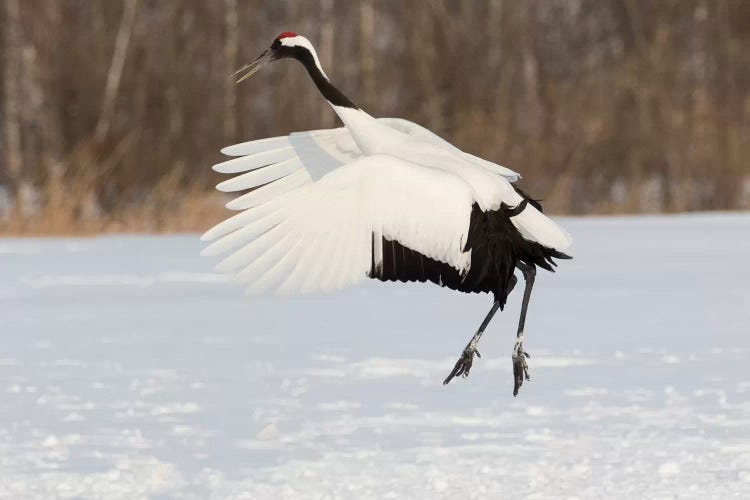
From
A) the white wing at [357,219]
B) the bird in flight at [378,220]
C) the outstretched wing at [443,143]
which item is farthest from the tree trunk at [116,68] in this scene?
the white wing at [357,219]

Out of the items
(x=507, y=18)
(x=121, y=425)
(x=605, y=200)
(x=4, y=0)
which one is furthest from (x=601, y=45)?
(x=121, y=425)

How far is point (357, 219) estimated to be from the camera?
5.02 metres

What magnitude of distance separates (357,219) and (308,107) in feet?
47.8

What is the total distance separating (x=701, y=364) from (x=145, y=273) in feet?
19.7

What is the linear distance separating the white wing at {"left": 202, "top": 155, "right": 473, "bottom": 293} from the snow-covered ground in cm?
69

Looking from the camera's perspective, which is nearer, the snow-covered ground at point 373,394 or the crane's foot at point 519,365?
the snow-covered ground at point 373,394

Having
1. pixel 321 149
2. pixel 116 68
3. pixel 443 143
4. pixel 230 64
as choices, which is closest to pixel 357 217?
pixel 443 143

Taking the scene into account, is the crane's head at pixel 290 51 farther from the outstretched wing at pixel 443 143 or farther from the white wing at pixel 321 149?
the outstretched wing at pixel 443 143

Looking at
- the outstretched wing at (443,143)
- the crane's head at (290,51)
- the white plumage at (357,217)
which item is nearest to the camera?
the white plumage at (357,217)

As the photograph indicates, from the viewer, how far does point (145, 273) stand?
11719mm

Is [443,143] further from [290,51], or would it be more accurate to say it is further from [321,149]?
[290,51]

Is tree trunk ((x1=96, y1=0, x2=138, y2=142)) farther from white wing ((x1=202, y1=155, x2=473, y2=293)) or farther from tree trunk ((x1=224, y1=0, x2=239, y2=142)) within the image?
white wing ((x1=202, y1=155, x2=473, y2=293))

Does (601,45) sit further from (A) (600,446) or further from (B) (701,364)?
(A) (600,446)

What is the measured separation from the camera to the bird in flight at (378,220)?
4.79m
